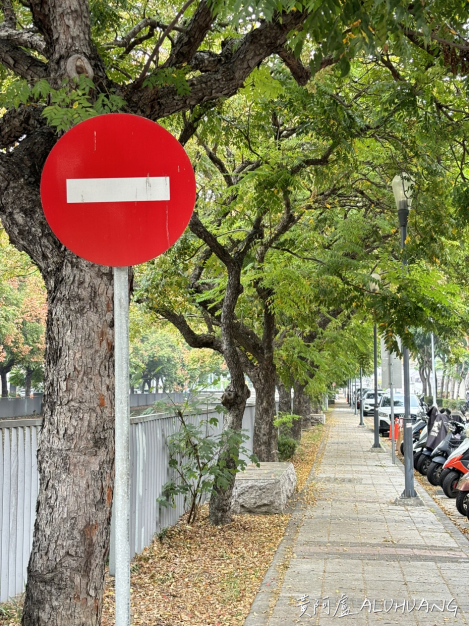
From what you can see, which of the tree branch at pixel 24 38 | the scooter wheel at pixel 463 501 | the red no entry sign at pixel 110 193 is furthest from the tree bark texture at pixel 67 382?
the scooter wheel at pixel 463 501

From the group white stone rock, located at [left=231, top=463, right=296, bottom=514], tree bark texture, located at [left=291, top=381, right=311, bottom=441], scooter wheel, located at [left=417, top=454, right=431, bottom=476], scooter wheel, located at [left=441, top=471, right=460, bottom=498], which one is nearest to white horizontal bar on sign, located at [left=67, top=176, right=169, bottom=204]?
white stone rock, located at [left=231, top=463, right=296, bottom=514]

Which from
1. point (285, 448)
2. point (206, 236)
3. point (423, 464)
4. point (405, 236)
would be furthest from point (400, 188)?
point (285, 448)

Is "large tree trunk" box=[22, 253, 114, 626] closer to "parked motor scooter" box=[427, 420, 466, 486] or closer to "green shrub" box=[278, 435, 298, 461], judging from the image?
"parked motor scooter" box=[427, 420, 466, 486]

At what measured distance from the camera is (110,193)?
324 cm

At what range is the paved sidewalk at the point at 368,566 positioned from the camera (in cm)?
629

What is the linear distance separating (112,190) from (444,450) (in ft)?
39.9

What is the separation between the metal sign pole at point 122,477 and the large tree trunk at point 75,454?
1.02m

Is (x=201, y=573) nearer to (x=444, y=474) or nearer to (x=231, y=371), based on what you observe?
(x=231, y=371)

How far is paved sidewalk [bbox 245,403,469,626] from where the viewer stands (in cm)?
629

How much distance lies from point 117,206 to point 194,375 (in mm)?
8063

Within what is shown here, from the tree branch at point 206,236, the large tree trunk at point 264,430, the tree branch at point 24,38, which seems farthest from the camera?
the large tree trunk at point 264,430

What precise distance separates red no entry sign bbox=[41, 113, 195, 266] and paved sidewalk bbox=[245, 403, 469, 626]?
4.04 meters

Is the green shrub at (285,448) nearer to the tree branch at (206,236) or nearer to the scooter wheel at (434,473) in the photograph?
the scooter wheel at (434,473)

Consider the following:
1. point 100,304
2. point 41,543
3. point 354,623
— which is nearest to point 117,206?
point 100,304
